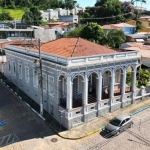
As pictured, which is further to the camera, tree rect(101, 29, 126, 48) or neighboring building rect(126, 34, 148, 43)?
neighboring building rect(126, 34, 148, 43)

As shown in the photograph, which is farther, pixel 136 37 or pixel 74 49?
pixel 136 37

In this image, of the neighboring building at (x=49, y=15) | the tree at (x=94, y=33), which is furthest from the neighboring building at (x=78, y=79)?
the neighboring building at (x=49, y=15)

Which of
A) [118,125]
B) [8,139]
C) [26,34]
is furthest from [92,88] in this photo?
[26,34]

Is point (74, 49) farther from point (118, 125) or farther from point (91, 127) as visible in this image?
point (118, 125)

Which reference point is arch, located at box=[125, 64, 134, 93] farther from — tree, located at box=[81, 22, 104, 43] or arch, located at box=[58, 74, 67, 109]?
tree, located at box=[81, 22, 104, 43]

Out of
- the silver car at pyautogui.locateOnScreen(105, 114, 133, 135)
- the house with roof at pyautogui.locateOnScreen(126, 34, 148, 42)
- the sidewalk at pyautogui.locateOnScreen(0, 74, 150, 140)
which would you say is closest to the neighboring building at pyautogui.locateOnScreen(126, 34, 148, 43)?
the house with roof at pyautogui.locateOnScreen(126, 34, 148, 42)

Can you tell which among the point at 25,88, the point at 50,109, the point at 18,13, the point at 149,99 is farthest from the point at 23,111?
the point at 18,13

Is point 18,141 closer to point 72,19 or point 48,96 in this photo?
point 48,96
